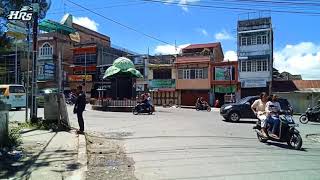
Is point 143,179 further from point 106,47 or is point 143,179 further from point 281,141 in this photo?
point 106,47

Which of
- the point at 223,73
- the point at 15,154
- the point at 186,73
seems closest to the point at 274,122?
the point at 15,154

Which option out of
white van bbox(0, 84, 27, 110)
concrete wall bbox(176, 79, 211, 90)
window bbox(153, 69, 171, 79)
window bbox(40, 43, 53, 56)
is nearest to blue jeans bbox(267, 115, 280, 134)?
white van bbox(0, 84, 27, 110)

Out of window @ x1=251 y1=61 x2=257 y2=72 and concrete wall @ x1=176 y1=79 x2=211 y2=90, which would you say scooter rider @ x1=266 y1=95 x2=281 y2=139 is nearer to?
window @ x1=251 y1=61 x2=257 y2=72

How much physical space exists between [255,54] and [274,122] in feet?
132

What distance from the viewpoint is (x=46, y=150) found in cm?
1109

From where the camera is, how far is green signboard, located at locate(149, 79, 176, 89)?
6069cm

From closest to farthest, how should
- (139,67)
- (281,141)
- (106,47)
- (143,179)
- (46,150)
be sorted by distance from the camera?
(143,179)
(46,150)
(281,141)
(139,67)
(106,47)

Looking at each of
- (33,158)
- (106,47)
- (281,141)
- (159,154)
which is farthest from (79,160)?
(106,47)

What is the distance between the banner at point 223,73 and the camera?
55.7m

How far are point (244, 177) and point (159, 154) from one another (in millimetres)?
3261

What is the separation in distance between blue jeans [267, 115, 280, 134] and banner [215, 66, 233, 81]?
42.0 metres

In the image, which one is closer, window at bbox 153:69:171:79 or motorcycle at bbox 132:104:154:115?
motorcycle at bbox 132:104:154:115

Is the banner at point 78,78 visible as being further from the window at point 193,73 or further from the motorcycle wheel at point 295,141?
the motorcycle wheel at point 295,141

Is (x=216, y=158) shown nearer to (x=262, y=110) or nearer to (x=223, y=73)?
(x=262, y=110)
